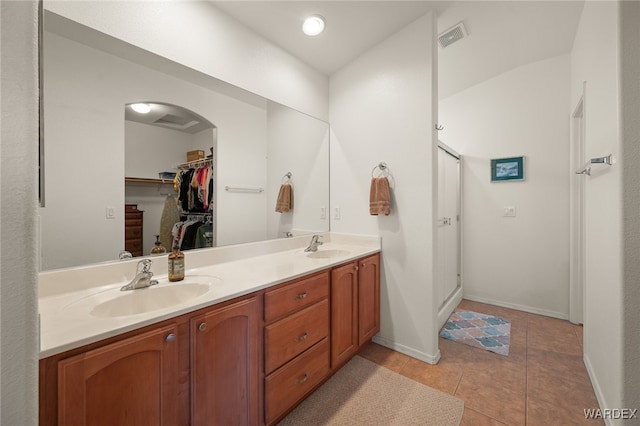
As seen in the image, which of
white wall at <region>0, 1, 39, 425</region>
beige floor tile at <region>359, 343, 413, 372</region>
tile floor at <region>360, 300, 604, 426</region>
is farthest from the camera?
beige floor tile at <region>359, 343, 413, 372</region>

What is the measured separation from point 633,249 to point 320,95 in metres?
2.29

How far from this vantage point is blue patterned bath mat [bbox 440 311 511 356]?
214 cm

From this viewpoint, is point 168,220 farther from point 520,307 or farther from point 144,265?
point 520,307

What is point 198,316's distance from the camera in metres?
0.99

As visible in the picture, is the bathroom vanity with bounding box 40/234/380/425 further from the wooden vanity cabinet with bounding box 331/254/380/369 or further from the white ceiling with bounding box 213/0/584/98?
the white ceiling with bounding box 213/0/584/98

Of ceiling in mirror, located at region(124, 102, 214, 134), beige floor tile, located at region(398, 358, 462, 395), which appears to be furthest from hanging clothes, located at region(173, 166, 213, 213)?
beige floor tile, located at region(398, 358, 462, 395)

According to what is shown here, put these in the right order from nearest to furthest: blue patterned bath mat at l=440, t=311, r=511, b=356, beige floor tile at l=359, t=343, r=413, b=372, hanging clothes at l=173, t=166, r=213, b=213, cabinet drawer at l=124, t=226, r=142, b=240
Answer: cabinet drawer at l=124, t=226, r=142, b=240 < hanging clothes at l=173, t=166, r=213, b=213 < beige floor tile at l=359, t=343, r=413, b=372 < blue patterned bath mat at l=440, t=311, r=511, b=356

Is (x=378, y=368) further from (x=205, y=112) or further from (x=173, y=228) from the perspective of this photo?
(x=205, y=112)

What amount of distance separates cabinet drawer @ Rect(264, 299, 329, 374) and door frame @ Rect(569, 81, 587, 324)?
2.53 metres

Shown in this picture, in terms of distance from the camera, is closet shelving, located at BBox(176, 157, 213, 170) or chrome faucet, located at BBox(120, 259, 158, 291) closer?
chrome faucet, located at BBox(120, 259, 158, 291)

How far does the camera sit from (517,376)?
1.75 meters

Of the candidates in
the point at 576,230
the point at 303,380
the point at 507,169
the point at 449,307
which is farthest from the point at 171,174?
the point at 576,230

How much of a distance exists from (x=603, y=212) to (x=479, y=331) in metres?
1.46

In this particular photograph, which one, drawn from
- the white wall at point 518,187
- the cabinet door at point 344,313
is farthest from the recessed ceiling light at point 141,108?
the white wall at point 518,187
